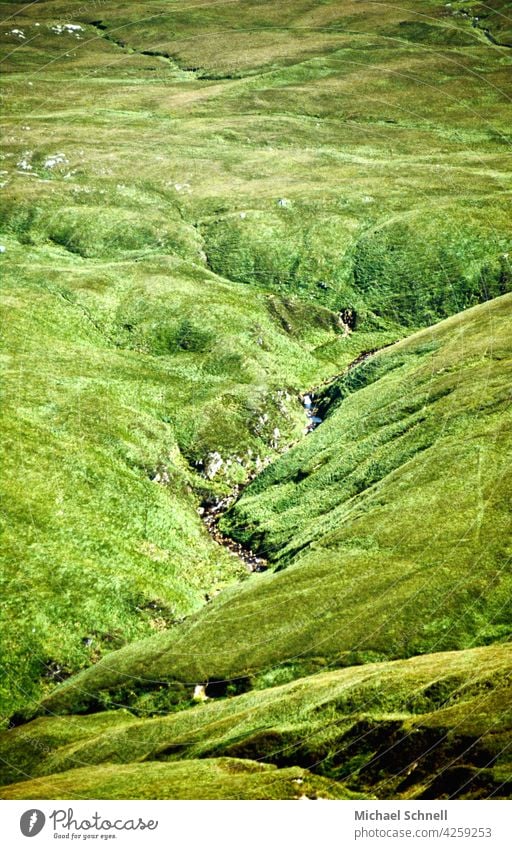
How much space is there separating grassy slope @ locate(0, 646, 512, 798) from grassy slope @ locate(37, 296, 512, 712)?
3.69m

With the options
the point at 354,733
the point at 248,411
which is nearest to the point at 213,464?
the point at 248,411

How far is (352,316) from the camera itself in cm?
11812

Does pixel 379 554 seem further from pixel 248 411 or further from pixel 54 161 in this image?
pixel 54 161

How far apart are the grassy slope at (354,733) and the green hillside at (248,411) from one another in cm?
39

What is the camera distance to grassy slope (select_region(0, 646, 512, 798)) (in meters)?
26.0

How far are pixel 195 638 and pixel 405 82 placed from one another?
175 meters

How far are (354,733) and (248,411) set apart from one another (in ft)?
203

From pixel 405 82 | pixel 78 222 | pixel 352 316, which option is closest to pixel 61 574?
pixel 352 316

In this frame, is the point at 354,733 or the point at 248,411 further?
the point at 248,411

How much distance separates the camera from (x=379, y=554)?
48.4 m

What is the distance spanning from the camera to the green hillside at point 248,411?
142 feet
